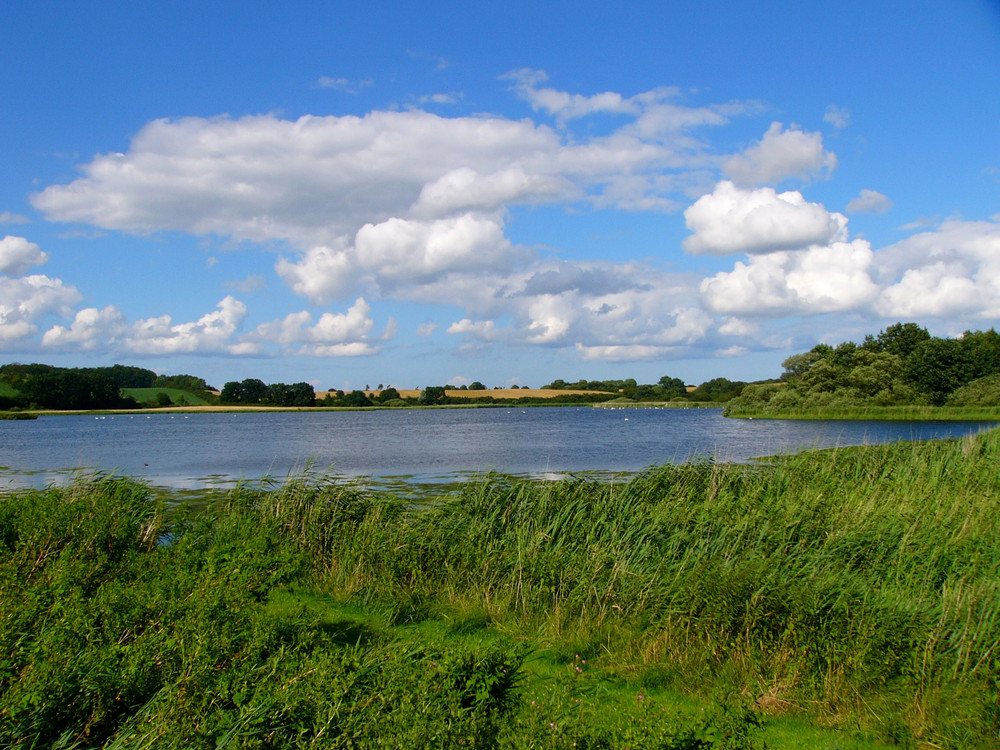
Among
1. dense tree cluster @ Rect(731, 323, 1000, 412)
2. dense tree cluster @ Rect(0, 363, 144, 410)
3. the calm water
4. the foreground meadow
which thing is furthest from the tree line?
the foreground meadow

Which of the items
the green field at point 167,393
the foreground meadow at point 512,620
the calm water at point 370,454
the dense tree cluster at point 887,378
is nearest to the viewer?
the foreground meadow at point 512,620

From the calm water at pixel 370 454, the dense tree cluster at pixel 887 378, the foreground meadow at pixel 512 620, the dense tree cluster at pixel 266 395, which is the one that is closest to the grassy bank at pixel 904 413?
the dense tree cluster at pixel 887 378

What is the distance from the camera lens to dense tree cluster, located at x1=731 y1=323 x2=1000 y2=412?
218ft

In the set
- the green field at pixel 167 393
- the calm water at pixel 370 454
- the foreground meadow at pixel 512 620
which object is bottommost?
the calm water at pixel 370 454

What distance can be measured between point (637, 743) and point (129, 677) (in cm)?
335

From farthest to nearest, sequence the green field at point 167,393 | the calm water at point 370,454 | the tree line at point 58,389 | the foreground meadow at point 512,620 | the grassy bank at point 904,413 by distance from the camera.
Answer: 1. the green field at point 167,393
2. the tree line at point 58,389
3. the grassy bank at point 904,413
4. the calm water at point 370,454
5. the foreground meadow at point 512,620

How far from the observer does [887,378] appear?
228 ft

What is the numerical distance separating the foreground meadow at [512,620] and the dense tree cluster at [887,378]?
5955 centimetres

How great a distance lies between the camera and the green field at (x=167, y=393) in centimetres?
12100

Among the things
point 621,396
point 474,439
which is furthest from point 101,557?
point 621,396

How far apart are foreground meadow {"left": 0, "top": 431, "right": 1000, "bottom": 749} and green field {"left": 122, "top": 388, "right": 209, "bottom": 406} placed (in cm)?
12030

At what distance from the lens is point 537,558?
361 inches

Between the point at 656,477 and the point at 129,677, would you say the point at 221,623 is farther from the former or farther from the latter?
the point at 656,477

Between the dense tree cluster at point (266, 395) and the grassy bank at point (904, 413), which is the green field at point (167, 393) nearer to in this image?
the dense tree cluster at point (266, 395)
